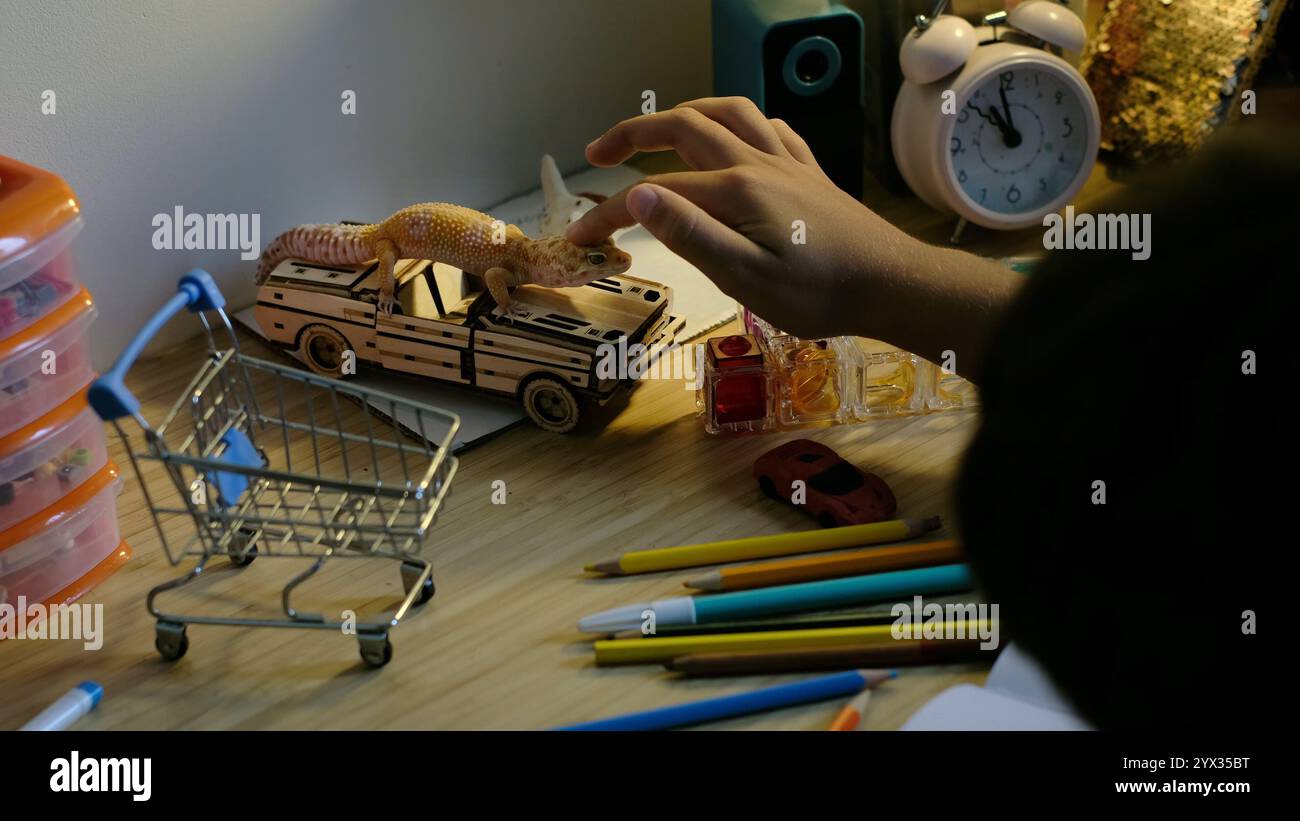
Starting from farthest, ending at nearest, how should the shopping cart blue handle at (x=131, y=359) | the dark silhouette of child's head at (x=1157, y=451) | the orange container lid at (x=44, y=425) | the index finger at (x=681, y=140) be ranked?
the index finger at (x=681, y=140)
the orange container lid at (x=44, y=425)
the shopping cart blue handle at (x=131, y=359)
the dark silhouette of child's head at (x=1157, y=451)

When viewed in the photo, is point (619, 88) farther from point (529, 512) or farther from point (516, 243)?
point (529, 512)

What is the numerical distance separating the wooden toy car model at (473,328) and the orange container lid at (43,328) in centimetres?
19

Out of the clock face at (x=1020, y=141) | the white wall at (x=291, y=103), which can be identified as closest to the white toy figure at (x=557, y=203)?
the white wall at (x=291, y=103)

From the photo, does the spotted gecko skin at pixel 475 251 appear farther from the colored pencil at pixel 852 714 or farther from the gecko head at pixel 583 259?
the colored pencil at pixel 852 714

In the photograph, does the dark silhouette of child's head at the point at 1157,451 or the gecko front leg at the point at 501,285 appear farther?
the gecko front leg at the point at 501,285

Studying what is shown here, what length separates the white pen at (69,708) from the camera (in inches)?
27.8

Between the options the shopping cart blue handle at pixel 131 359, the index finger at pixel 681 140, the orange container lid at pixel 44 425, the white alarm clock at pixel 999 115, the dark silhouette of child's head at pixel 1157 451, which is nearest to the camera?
the dark silhouette of child's head at pixel 1157 451

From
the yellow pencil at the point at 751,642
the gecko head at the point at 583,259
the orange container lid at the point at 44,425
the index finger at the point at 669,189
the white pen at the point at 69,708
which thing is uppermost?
the index finger at the point at 669,189

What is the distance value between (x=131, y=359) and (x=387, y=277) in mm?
270

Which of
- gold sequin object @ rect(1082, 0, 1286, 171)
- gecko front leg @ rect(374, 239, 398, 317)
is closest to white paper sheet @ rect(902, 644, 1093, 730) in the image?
gecko front leg @ rect(374, 239, 398, 317)

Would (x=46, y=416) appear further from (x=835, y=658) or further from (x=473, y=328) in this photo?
(x=835, y=658)

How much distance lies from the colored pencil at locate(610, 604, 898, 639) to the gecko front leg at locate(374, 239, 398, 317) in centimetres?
33

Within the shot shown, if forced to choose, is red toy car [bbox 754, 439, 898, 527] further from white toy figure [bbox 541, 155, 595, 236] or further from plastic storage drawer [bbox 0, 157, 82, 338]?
plastic storage drawer [bbox 0, 157, 82, 338]
